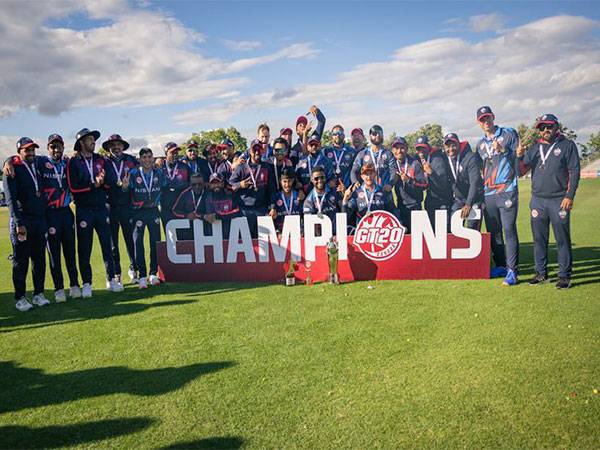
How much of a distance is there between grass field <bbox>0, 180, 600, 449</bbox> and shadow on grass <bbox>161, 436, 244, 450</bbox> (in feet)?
0.06

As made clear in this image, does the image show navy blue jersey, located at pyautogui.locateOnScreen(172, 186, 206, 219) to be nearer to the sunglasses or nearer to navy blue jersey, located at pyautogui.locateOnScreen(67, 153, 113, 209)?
navy blue jersey, located at pyautogui.locateOnScreen(67, 153, 113, 209)

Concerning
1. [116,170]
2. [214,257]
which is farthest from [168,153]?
[214,257]

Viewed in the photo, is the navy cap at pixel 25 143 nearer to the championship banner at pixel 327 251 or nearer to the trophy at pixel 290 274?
the championship banner at pixel 327 251

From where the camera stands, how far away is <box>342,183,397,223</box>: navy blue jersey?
8.34 metres

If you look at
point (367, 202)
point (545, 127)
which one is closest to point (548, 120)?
point (545, 127)

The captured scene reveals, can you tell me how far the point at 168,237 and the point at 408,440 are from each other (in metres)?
6.45

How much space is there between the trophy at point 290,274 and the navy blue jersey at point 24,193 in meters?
4.09

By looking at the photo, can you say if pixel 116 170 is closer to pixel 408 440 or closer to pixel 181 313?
pixel 181 313

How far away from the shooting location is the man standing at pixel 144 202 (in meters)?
8.32

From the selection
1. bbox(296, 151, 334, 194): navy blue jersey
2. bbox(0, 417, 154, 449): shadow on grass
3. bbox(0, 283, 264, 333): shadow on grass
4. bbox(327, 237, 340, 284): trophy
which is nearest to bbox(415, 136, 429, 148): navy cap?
bbox(296, 151, 334, 194): navy blue jersey

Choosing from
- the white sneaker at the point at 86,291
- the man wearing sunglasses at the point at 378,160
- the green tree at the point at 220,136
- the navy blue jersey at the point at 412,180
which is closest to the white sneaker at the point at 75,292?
the white sneaker at the point at 86,291

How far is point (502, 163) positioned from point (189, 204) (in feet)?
18.7

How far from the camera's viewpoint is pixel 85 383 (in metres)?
4.44

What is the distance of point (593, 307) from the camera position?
6.02 metres
